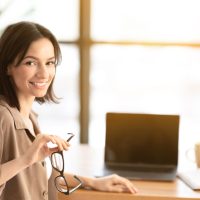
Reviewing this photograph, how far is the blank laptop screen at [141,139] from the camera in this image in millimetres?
1881

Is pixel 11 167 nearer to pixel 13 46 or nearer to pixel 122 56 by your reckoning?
pixel 13 46

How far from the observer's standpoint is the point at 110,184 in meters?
1.62

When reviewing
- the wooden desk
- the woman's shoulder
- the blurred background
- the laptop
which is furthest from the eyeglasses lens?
the blurred background

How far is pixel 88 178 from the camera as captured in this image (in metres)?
1.65

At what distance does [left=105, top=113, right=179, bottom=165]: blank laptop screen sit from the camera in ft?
6.17

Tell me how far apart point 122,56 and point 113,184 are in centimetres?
142

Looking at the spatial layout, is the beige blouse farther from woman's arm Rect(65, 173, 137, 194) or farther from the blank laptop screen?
the blank laptop screen

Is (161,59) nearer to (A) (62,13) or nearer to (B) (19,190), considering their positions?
(A) (62,13)

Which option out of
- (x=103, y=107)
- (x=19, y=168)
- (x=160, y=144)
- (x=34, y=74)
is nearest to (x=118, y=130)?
(x=160, y=144)

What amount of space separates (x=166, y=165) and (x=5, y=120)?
29.9 inches

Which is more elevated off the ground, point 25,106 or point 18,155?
point 25,106

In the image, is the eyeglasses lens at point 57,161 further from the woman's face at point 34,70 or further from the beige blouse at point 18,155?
the woman's face at point 34,70

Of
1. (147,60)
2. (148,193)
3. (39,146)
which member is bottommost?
(148,193)

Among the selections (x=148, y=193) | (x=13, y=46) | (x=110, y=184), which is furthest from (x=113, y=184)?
(x=13, y=46)
